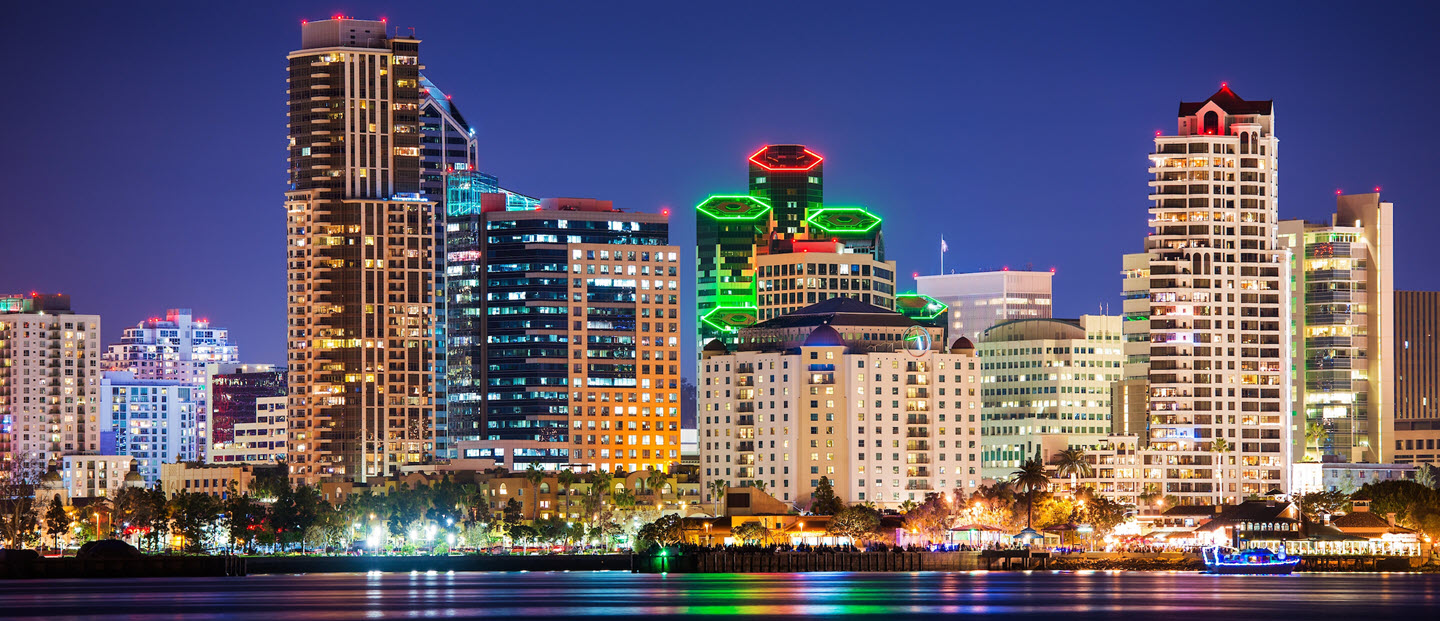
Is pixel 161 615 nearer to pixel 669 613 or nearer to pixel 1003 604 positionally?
pixel 669 613

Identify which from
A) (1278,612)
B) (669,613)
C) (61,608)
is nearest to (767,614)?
(669,613)

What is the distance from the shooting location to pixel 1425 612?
181000 millimetres

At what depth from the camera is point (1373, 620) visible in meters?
174

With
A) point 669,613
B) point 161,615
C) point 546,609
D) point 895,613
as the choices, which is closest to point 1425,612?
point 895,613

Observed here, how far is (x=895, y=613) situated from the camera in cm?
18538

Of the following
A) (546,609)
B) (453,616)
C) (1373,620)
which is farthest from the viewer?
(546,609)

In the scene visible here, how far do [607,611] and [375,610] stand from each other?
19.9 metres

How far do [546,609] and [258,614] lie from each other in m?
25.4

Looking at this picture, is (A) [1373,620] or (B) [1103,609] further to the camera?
(B) [1103,609]

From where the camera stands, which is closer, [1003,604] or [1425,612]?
[1425,612]

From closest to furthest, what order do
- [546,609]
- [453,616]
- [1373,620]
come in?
[1373,620] < [453,616] < [546,609]

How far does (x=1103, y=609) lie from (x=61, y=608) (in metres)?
91.0

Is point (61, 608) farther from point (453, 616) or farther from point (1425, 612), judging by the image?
point (1425, 612)

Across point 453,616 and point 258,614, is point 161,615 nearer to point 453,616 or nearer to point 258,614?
point 258,614
